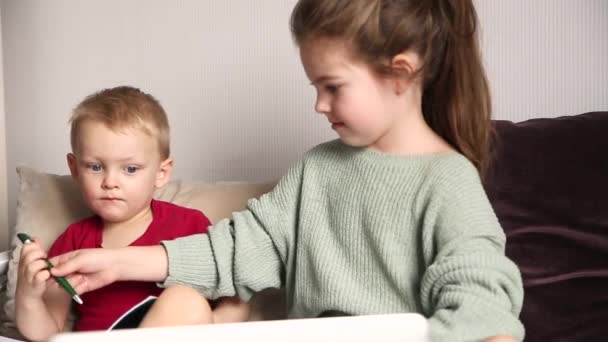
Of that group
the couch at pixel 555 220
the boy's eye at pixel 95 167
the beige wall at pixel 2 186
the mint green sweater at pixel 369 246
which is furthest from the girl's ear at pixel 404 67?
the beige wall at pixel 2 186

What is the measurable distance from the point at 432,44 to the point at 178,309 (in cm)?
58

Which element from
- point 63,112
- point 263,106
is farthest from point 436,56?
point 63,112

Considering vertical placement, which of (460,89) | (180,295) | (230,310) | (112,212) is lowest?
(230,310)

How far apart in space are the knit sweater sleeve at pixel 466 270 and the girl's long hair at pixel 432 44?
115mm

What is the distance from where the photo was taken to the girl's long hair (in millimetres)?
1101

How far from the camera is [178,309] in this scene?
→ 110 cm

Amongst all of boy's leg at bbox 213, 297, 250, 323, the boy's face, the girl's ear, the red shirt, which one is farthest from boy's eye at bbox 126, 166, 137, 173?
the girl's ear

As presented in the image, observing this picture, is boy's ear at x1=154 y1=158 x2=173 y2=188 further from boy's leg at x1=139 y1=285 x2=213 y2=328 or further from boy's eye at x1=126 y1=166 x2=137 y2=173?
boy's leg at x1=139 y1=285 x2=213 y2=328

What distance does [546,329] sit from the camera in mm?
1244

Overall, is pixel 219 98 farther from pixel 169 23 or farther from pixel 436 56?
pixel 436 56

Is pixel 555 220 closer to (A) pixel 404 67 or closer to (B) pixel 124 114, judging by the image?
(A) pixel 404 67

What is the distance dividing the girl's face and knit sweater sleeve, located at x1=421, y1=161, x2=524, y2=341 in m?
0.14

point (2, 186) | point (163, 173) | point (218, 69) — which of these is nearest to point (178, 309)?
point (163, 173)

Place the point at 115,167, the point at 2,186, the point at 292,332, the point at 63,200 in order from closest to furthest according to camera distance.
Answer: the point at 292,332, the point at 115,167, the point at 63,200, the point at 2,186
